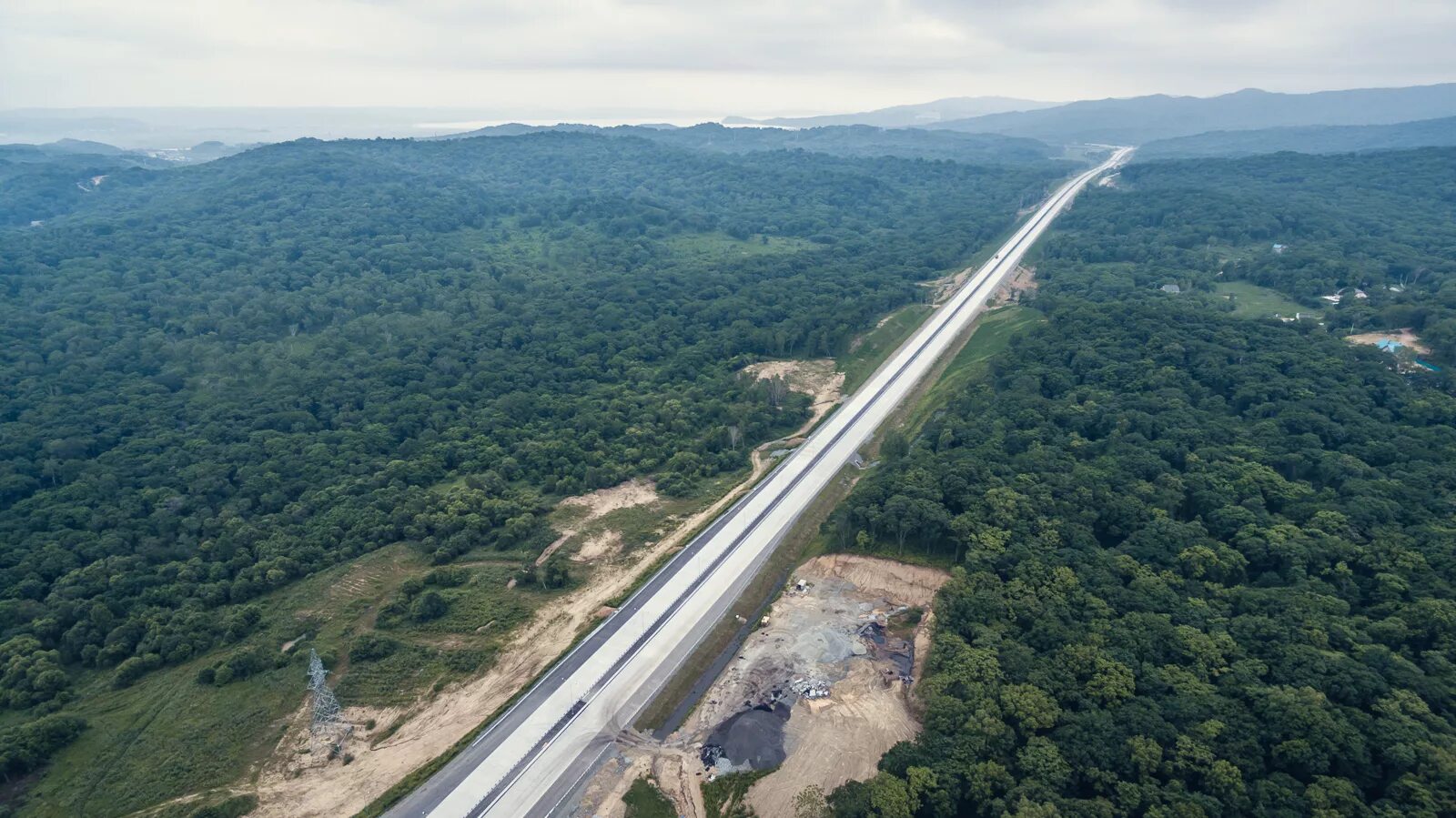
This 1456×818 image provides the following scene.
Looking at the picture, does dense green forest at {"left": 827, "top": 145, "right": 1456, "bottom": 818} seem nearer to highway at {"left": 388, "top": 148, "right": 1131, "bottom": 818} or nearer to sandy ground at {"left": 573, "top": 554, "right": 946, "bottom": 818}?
sandy ground at {"left": 573, "top": 554, "right": 946, "bottom": 818}

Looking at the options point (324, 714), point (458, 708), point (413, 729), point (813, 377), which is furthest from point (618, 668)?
point (813, 377)

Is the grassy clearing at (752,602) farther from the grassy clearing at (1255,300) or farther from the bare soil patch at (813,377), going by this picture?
the grassy clearing at (1255,300)

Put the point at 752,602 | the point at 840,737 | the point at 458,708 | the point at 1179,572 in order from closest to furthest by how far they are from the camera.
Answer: the point at 840,737
the point at 458,708
the point at 1179,572
the point at 752,602

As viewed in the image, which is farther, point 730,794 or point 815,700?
point 815,700

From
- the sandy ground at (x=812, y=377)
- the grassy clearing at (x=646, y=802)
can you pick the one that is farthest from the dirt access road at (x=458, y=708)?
the sandy ground at (x=812, y=377)

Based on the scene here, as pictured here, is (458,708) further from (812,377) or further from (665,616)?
(812,377)

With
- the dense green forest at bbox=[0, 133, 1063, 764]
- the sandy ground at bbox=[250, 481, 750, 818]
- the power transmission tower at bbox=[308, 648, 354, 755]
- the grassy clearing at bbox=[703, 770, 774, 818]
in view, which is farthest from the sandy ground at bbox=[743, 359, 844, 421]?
the power transmission tower at bbox=[308, 648, 354, 755]

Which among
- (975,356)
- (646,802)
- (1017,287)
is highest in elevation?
(1017,287)

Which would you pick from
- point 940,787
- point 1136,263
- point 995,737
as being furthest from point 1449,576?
point 1136,263
